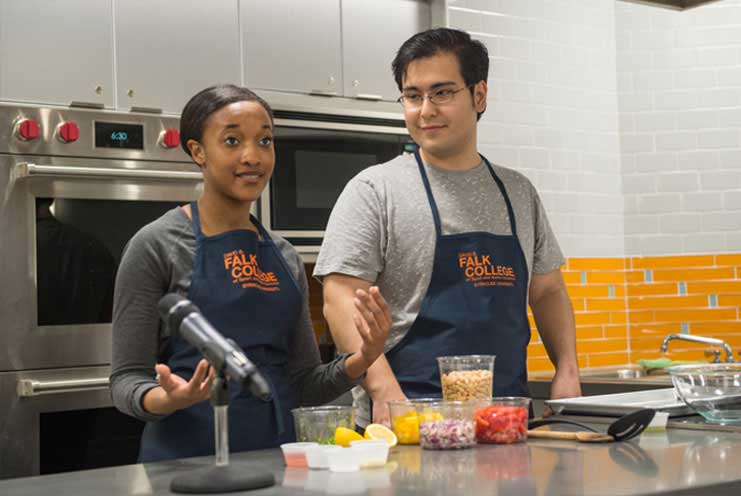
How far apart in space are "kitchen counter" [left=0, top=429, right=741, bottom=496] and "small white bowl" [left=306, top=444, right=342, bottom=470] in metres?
0.02

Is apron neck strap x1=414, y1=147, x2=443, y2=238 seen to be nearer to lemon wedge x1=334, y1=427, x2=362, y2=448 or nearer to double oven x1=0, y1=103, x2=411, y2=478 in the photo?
lemon wedge x1=334, y1=427, x2=362, y2=448

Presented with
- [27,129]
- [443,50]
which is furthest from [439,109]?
[27,129]

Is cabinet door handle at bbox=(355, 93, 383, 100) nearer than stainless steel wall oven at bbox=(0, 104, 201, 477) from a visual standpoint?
No

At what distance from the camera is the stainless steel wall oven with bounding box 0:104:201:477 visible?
11.5 feet

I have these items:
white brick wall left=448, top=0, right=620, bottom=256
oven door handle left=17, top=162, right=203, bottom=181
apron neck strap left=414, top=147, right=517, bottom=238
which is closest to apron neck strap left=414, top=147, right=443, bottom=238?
apron neck strap left=414, top=147, right=517, bottom=238

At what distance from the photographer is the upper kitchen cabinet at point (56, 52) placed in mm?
3568

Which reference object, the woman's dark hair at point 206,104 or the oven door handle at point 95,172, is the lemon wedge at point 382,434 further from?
the oven door handle at point 95,172

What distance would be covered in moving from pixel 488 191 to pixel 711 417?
2.64 feet

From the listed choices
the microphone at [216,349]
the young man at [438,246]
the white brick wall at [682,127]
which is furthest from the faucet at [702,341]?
the microphone at [216,349]

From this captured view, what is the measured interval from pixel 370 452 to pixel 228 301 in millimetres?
565

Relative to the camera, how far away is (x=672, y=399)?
8.28 feet

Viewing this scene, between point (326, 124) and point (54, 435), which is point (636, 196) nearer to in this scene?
point (326, 124)

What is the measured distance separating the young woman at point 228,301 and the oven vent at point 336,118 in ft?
6.15

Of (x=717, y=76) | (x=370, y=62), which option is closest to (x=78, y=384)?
(x=370, y=62)
